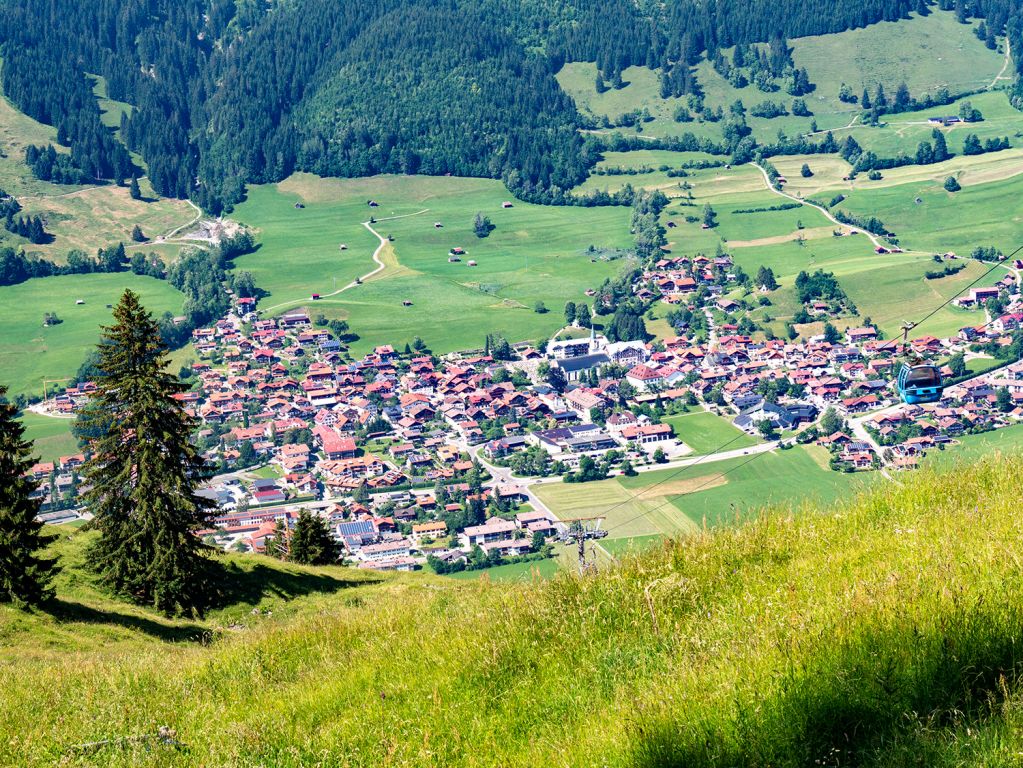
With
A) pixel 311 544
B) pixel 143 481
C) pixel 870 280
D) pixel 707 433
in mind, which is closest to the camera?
pixel 143 481

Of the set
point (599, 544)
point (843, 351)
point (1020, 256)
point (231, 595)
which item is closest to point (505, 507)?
point (599, 544)

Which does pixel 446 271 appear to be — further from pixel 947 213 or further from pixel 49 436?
pixel 947 213

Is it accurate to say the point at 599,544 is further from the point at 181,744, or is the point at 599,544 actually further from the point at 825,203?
the point at 825,203

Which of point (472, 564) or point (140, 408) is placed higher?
point (140, 408)

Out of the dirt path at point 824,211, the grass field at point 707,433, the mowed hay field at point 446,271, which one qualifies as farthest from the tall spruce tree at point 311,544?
the dirt path at point 824,211

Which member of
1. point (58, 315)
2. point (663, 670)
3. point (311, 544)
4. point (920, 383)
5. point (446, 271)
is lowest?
point (58, 315)

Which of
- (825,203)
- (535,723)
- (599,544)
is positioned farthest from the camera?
(825,203)

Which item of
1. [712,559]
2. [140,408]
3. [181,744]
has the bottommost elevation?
[140,408]

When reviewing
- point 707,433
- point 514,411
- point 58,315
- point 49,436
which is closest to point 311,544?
point 707,433
